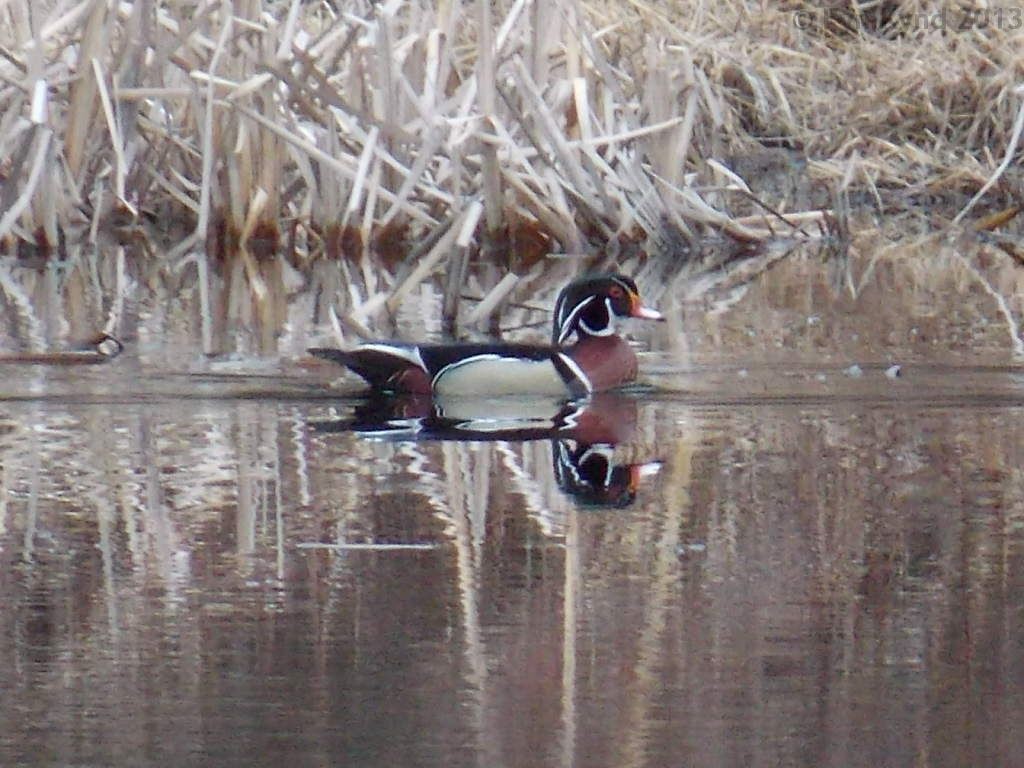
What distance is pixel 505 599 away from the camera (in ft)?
14.1

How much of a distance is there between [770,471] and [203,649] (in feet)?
7.06

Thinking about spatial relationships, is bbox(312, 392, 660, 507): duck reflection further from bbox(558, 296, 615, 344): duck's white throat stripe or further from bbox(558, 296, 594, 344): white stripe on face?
bbox(558, 296, 594, 344): white stripe on face

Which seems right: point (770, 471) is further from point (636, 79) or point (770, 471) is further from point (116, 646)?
point (636, 79)

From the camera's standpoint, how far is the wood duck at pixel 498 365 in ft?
23.5

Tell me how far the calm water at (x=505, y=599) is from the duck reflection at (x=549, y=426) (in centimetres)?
7

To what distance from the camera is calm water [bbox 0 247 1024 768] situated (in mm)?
3543

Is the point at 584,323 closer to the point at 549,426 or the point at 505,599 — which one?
the point at 549,426
